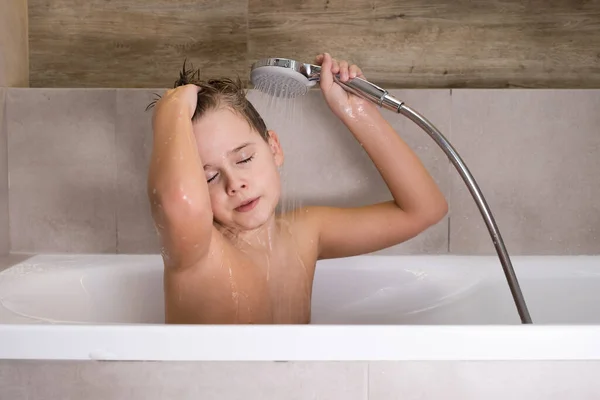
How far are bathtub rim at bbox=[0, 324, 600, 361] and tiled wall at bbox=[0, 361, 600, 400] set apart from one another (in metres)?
0.01

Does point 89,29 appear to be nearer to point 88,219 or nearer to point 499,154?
point 88,219

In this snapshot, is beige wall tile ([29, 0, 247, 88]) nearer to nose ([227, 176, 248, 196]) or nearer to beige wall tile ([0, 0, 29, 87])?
beige wall tile ([0, 0, 29, 87])

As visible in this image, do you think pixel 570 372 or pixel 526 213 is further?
pixel 526 213

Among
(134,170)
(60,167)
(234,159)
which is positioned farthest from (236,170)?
(60,167)

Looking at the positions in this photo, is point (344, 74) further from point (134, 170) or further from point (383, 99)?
point (134, 170)

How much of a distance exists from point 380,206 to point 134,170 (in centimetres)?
62

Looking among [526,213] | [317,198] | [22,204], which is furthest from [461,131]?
[22,204]

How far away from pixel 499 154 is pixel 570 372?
0.88m

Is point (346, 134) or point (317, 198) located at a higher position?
point (346, 134)

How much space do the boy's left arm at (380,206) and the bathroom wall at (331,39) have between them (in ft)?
1.26

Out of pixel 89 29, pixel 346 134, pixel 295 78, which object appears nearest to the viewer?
pixel 295 78

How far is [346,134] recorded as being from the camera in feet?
5.71

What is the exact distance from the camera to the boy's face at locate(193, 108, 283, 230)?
1306 mm

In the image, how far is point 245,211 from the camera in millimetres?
1342
